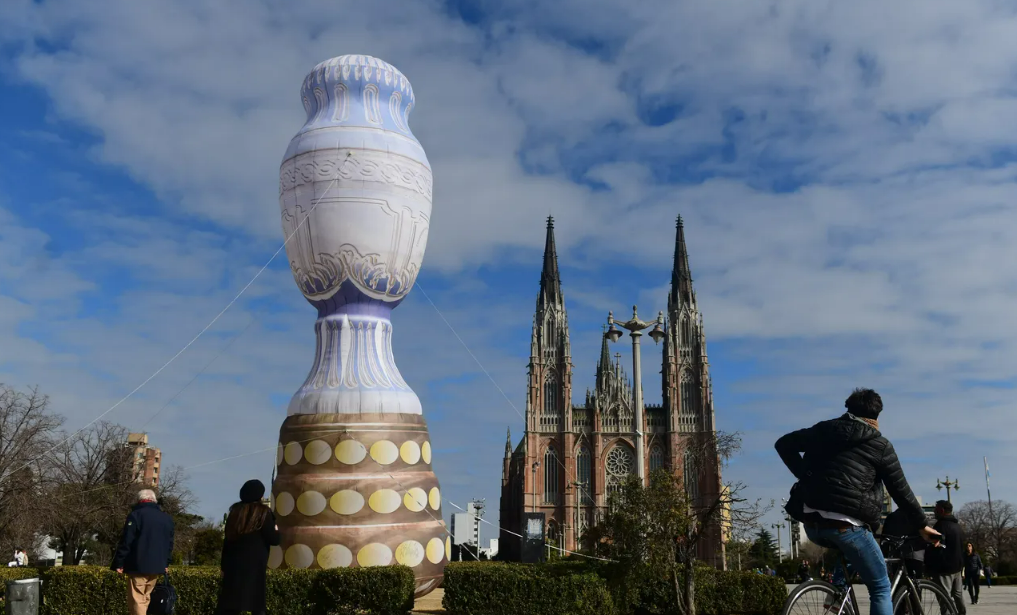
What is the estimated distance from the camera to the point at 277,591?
35.5 ft

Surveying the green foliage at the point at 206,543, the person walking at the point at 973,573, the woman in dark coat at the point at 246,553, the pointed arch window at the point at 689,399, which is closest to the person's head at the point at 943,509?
the woman in dark coat at the point at 246,553

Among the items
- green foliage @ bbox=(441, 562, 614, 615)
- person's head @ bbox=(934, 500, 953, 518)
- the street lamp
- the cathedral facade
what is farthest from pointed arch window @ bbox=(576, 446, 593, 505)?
person's head @ bbox=(934, 500, 953, 518)

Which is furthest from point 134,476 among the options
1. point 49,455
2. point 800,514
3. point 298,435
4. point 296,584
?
point 800,514

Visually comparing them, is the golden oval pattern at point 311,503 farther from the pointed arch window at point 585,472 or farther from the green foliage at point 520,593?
the pointed arch window at point 585,472

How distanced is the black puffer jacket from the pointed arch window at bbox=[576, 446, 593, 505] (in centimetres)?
6627

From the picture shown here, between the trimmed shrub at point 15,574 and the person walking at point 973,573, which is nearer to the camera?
the trimmed shrub at point 15,574

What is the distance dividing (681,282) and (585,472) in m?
19.2

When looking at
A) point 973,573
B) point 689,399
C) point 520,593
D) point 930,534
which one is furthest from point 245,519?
point 689,399

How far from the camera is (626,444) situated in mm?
72688

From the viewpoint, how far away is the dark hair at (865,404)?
4820 millimetres

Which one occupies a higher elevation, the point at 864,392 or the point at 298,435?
the point at 298,435

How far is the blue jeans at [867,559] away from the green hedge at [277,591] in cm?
738

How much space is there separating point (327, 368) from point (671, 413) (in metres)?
60.4

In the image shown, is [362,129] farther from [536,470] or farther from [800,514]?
[536,470]
